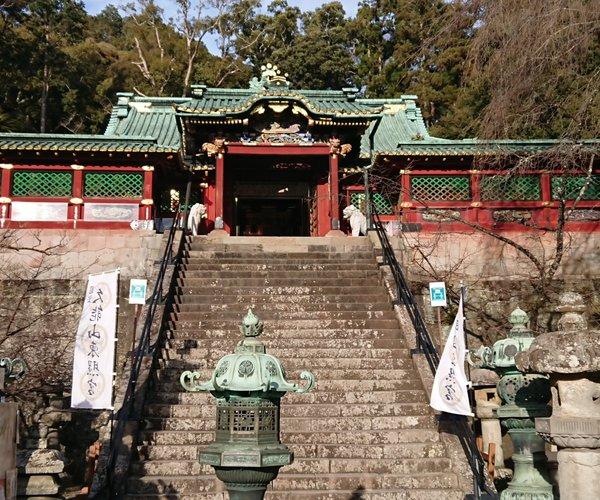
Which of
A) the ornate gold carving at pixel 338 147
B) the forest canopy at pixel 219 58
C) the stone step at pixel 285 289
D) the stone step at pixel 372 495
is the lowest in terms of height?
the stone step at pixel 372 495

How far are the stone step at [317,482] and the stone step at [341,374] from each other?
2.08 meters

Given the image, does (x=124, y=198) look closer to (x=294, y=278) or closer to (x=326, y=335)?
(x=294, y=278)

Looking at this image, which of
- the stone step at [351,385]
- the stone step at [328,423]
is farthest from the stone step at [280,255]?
the stone step at [328,423]

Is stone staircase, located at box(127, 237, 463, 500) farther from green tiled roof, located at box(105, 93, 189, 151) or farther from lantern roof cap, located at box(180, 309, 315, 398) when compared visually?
green tiled roof, located at box(105, 93, 189, 151)

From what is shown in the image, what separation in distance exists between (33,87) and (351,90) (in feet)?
57.7

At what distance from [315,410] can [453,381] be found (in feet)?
6.83

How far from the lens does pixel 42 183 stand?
54.3 feet

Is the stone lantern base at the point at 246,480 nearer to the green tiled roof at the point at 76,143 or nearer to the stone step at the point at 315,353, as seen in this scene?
the stone step at the point at 315,353

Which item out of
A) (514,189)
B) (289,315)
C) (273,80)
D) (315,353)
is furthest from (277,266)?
(273,80)

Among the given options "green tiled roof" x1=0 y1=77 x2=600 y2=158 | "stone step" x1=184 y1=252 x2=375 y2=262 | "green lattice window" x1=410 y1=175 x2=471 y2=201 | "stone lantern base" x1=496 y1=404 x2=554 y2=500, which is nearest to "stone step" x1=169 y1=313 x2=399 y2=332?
"stone step" x1=184 y1=252 x2=375 y2=262

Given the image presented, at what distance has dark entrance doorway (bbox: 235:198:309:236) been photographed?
875 inches

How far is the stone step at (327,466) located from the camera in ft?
26.3

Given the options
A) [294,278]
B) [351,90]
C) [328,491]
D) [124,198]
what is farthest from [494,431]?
[351,90]

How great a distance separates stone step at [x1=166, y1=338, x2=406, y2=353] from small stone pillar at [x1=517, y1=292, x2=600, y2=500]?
613cm
